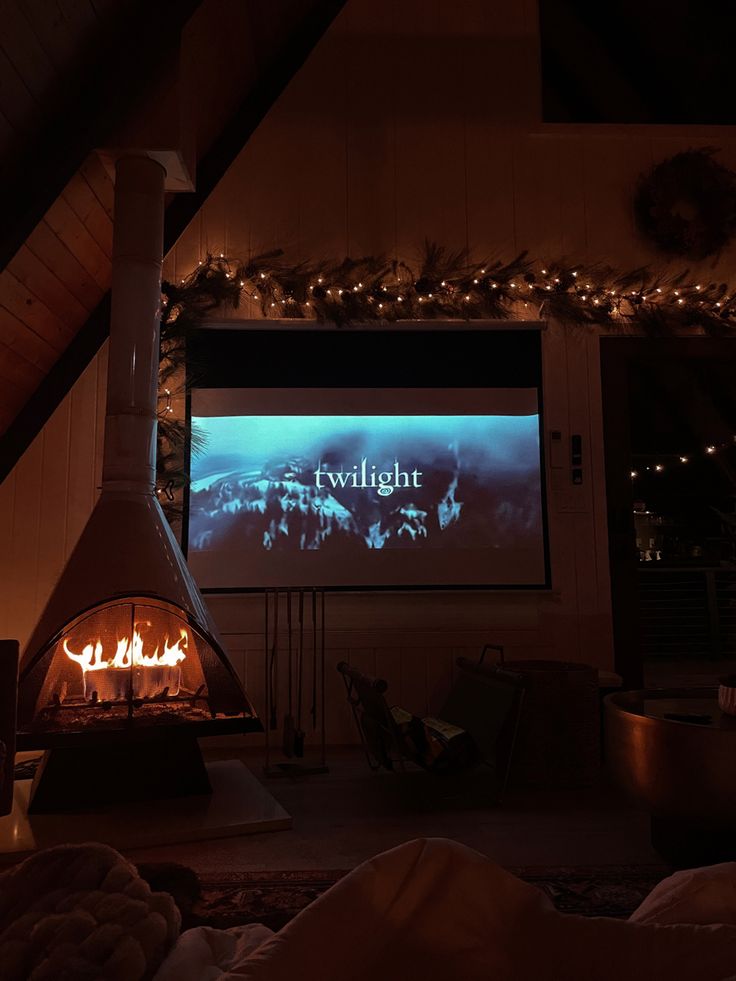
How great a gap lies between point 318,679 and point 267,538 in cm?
79

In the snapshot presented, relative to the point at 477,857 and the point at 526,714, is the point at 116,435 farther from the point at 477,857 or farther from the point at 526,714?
the point at 477,857

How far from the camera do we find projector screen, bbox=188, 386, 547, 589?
155 inches

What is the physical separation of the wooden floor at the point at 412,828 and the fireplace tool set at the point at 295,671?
1.80ft

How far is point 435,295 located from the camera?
4137mm

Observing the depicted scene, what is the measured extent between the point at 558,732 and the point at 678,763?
125 centimetres

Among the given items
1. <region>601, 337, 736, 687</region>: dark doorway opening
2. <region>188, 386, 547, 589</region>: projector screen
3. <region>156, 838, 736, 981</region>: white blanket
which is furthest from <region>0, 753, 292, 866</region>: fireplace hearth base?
<region>601, 337, 736, 687</region>: dark doorway opening

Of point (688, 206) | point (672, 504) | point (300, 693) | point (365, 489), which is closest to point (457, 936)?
point (300, 693)

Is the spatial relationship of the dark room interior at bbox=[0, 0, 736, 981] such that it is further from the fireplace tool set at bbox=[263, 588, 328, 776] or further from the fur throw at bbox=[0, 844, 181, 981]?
the fur throw at bbox=[0, 844, 181, 981]

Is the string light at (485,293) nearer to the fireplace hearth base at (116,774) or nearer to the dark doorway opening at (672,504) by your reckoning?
the dark doorway opening at (672,504)

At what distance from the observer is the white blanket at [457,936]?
1.53 ft

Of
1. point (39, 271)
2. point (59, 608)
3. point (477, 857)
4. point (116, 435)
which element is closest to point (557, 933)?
point (477, 857)

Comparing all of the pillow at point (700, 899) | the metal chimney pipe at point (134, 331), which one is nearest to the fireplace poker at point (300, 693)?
the metal chimney pipe at point (134, 331)

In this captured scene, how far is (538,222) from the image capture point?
427cm

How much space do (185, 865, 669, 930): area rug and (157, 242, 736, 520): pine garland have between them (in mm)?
2358
